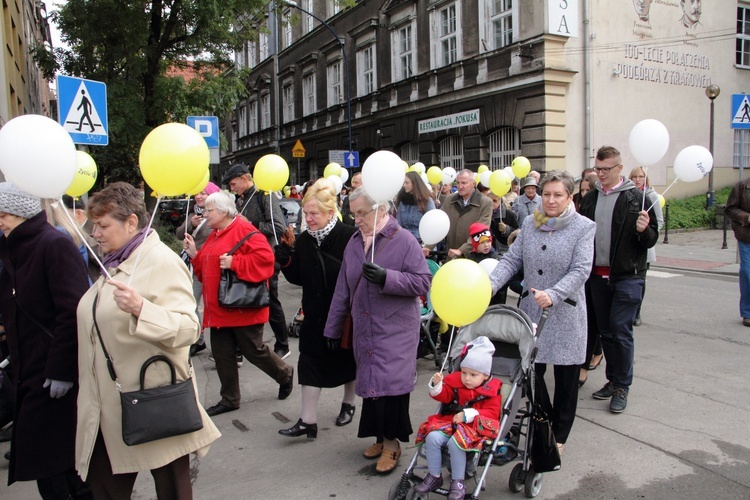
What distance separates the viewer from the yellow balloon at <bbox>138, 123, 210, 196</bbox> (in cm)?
306

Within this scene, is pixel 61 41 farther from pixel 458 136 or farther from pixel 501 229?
pixel 501 229

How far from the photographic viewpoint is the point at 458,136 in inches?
813

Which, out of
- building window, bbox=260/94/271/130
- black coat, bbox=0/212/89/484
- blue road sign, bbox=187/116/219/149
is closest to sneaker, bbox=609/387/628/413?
black coat, bbox=0/212/89/484

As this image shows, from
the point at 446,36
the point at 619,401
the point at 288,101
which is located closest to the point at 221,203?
the point at 619,401

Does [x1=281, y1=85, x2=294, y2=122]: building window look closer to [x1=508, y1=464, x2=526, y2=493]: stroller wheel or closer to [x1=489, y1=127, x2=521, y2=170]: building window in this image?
[x1=489, y1=127, x2=521, y2=170]: building window

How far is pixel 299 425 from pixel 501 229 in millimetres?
3871

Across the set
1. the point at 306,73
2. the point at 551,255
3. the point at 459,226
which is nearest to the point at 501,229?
the point at 459,226

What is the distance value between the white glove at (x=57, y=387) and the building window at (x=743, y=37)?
2480cm

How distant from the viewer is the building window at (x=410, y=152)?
75.7ft

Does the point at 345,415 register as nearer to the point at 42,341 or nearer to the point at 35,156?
the point at 42,341

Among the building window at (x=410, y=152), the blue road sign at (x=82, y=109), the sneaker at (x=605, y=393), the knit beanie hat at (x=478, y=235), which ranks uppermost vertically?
the building window at (x=410, y=152)

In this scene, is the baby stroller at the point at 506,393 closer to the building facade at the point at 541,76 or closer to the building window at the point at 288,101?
the building facade at the point at 541,76

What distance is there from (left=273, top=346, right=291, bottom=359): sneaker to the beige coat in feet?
12.8

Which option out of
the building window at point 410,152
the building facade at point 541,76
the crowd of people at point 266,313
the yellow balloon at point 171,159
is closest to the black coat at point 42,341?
the crowd of people at point 266,313
